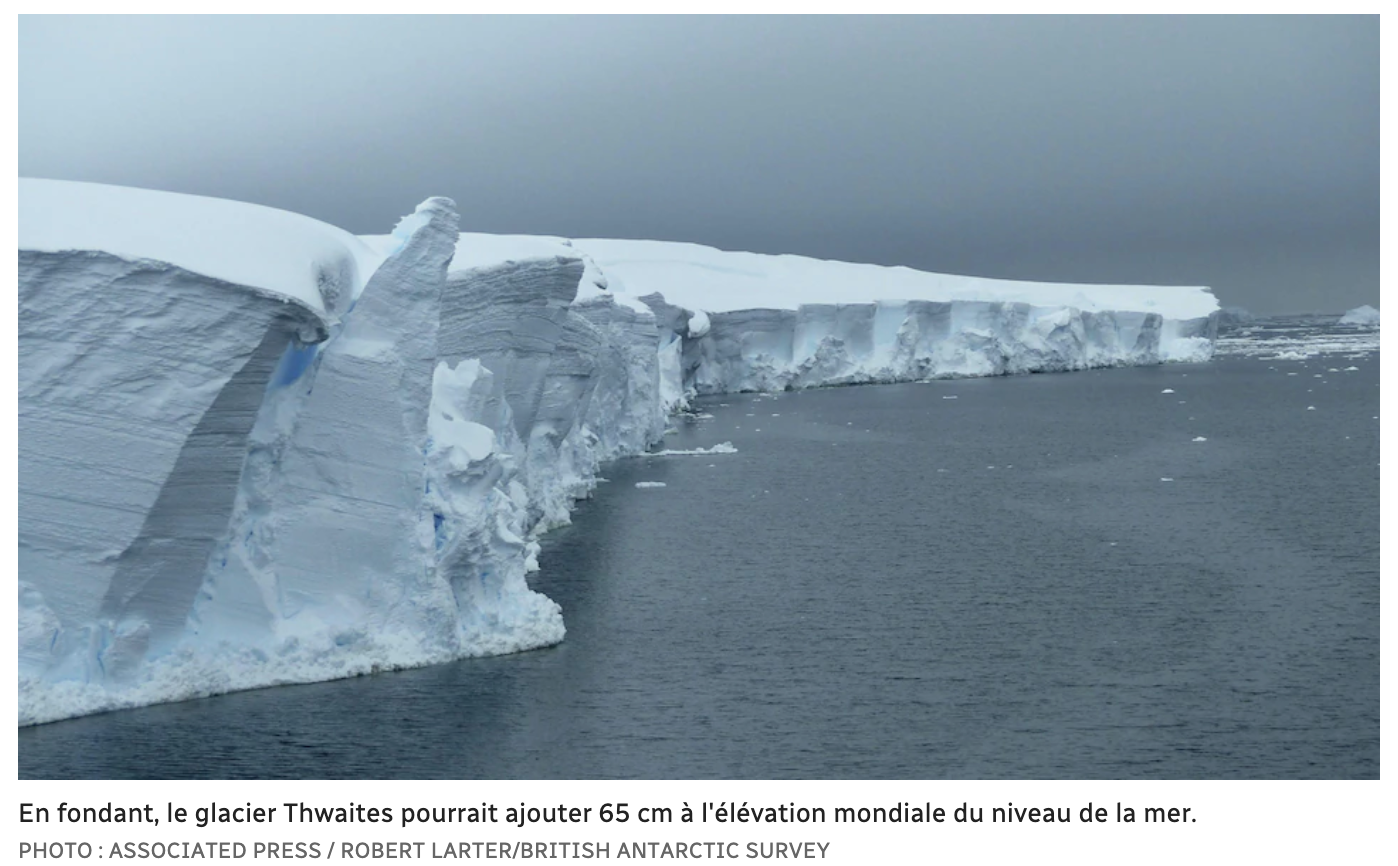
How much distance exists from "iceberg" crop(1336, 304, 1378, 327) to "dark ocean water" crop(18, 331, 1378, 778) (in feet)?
313

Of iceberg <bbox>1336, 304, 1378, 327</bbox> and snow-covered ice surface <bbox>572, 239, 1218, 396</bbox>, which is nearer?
snow-covered ice surface <bbox>572, 239, 1218, 396</bbox>

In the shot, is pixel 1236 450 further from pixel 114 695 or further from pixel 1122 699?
pixel 114 695

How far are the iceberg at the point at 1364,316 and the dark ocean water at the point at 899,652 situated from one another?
9529 centimetres

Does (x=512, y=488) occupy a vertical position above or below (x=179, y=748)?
above

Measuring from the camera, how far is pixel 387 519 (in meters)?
12.8

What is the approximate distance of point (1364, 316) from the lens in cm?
11344

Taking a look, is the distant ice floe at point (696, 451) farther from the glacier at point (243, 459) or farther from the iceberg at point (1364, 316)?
the iceberg at point (1364, 316)

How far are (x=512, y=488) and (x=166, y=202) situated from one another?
7.62 metres

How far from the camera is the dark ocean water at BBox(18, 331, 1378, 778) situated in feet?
34.0

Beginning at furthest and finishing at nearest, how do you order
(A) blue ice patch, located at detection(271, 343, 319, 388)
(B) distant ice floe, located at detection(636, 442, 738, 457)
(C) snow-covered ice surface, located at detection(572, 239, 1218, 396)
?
1. (C) snow-covered ice surface, located at detection(572, 239, 1218, 396)
2. (B) distant ice floe, located at detection(636, 442, 738, 457)
3. (A) blue ice patch, located at detection(271, 343, 319, 388)

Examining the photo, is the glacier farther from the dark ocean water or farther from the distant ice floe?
the distant ice floe

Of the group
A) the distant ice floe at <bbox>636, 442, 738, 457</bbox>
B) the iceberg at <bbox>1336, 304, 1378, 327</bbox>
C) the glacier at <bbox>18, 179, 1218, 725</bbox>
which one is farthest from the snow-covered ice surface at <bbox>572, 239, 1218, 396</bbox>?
the iceberg at <bbox>1336, 304, 1378, 327</bbox>

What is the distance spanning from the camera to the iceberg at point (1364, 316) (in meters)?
112
